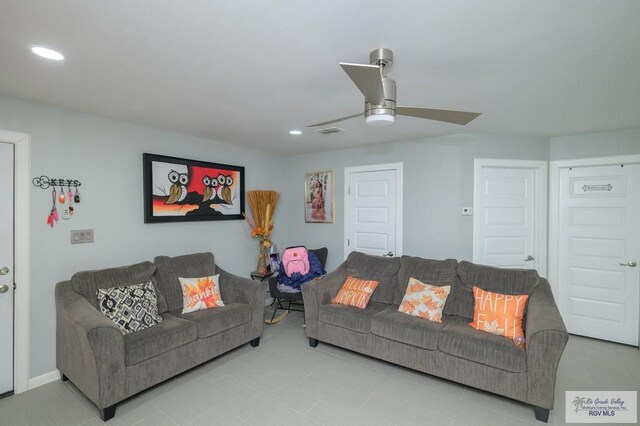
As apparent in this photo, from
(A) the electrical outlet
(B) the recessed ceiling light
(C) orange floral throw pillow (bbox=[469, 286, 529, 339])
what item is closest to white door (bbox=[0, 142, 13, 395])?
(A) the electrical outlet

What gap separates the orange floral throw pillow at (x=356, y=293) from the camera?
3.23 metres

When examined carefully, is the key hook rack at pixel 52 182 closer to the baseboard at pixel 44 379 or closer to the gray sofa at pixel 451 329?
the baseboard at pixel 44 379

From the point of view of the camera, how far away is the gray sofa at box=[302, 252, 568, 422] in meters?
2.15

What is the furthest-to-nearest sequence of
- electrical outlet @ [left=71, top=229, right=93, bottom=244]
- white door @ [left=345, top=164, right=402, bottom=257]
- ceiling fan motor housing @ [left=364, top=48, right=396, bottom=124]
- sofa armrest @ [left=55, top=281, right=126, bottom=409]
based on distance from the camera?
white door @ [left=345, top=164, right=402, bottom=257] → electrical outlet @ [left=71, top=229, right=93, bottom=244] → sofa armrest @ [left=55, top=281, right=126, bottom=409] → ceiling fan motor housing @ [left=364, top=48, right=396, bottom=124]

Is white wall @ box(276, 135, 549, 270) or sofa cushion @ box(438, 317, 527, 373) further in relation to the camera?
white wall @ box(276, 135, 549, 270)

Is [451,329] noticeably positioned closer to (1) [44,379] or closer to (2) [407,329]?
(2) [407,329]

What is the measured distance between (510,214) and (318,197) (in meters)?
2.54

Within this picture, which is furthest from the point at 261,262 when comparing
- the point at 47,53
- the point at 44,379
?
the point at 47,53

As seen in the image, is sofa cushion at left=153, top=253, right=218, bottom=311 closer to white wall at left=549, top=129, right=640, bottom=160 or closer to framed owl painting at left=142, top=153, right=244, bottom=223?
framed owl painting at left=142, top=153, right=244, bottom=223

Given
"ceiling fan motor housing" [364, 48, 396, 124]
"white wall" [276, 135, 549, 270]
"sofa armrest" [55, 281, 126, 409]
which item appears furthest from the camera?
"white wall" [276, 135, 549, 270]

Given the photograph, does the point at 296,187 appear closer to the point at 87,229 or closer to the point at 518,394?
the point at 87,229

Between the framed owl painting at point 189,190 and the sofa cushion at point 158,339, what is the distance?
120cm

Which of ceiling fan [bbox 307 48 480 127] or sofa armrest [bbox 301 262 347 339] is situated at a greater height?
ceiling fan [bbox 307 48 480 127]

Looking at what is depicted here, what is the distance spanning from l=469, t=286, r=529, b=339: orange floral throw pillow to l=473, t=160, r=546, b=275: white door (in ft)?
3.22
